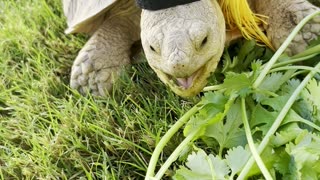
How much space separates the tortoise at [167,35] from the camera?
1.77 metres

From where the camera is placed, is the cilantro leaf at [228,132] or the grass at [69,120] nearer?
the cilantro leaf at [228,132]

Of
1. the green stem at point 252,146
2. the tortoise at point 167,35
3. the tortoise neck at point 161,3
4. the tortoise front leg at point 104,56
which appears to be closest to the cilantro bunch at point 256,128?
the green stem at point 252,146

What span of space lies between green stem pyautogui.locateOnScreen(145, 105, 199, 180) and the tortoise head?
0.05 meters

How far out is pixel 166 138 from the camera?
1.79 m

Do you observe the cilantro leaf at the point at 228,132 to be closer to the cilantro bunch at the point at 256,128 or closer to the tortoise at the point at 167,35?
the cilantro bunch at the point at 256,128

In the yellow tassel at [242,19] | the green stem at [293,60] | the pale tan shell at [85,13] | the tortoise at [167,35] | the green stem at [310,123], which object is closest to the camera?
the green stem at [310,123]

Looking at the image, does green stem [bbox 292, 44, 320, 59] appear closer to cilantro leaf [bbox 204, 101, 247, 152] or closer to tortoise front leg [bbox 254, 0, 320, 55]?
tortoise front leg [bbox 254, 0, 320, 55]

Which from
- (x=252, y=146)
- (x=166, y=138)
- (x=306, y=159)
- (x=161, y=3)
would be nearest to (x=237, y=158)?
(x=252, y=146)

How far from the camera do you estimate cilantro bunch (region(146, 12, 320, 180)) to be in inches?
61.9

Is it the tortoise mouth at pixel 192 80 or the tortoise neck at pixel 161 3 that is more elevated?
the tortoise neck at pixel 161 3

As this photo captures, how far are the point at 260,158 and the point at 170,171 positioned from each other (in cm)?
33

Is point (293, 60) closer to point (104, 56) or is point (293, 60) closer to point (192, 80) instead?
point (192, 80)

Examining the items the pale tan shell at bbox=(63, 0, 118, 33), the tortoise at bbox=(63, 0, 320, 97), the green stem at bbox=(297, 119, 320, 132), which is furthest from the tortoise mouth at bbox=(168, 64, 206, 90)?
the pale tan shell at bbox=(63, 0, 118, 33)

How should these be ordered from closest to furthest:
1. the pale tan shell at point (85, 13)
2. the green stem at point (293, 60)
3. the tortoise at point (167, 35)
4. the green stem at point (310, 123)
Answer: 1. the green stem at point (310, 123)
2. the tortoise at point (167, 35)
3. the green stem at point (293, 60)
4. the pale tan shell at point (85, 13)
